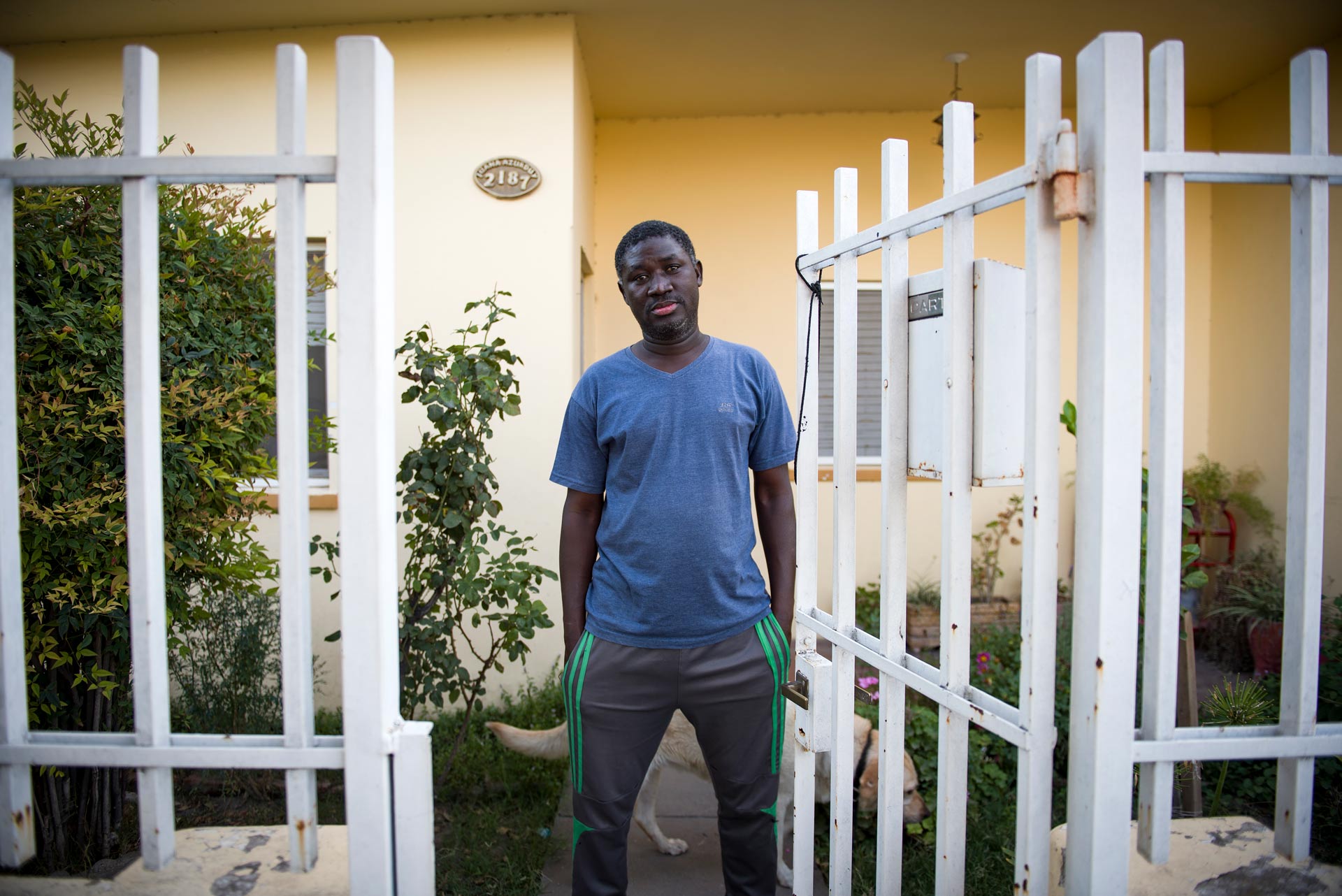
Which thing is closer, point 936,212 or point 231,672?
point 936,212

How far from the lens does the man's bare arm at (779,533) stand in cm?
229

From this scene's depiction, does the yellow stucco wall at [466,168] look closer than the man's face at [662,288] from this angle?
No

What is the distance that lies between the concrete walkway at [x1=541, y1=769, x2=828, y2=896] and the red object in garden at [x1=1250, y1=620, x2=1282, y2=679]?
3089 millimetres

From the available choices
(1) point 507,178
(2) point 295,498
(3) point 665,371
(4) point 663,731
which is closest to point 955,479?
(3) point 665,371

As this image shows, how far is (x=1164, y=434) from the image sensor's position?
4.51 ft

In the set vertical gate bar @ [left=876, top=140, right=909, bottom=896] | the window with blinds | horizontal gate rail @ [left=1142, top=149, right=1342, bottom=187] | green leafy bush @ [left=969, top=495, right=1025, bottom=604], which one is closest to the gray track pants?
vertical gate bar @ [left=876, top=140, right=909, bottom=896]

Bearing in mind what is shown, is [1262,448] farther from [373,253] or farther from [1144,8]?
[373,253]

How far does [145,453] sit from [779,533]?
→ 62.8 inches

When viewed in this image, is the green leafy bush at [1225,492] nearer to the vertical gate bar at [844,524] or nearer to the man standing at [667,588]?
the vertical gate bar at [844,524]

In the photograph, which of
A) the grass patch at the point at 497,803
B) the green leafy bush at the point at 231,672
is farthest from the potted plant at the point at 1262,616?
the green leafy bush at the point at 231,672

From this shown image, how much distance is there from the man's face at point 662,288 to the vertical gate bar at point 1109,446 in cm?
105

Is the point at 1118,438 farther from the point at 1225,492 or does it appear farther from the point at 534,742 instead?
the point at 1225,492

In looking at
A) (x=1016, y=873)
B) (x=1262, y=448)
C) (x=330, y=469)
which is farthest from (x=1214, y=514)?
(x=330, y=469)

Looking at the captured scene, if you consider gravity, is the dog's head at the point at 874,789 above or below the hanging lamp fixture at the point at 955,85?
below
